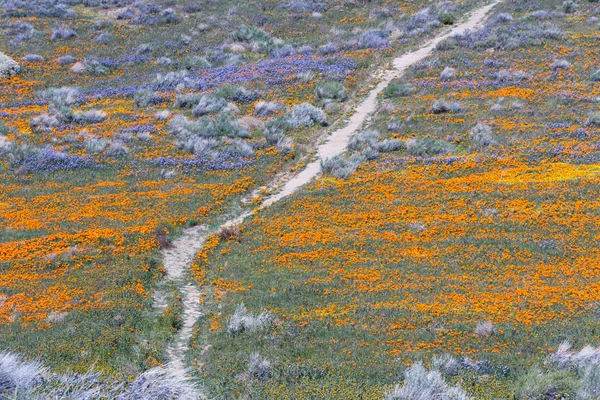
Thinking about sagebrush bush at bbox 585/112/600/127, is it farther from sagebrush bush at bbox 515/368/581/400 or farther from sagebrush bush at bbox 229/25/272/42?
sagebrush bush at bbox 229/25/272/42

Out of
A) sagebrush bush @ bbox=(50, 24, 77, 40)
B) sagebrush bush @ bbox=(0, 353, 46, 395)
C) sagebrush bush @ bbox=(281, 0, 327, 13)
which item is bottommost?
sagebrush bush @ bbox=(281, 0, 327, 13)

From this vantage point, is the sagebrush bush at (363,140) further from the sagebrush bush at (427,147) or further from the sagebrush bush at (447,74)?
the sagebrush bush at (447,74)

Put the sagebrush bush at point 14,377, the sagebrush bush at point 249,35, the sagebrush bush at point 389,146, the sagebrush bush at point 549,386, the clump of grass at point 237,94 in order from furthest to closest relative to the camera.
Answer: the sagebrush bush at point 249,35 → the clump of grass at point 237,94 → the sagebrush bush at point 389,146 → the sagebrush bush at point 549,386 → the sagebrush bush at point 14,377

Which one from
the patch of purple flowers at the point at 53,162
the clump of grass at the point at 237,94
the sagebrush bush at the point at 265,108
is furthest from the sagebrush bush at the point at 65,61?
the patch of purple flowers at the point at 53,162

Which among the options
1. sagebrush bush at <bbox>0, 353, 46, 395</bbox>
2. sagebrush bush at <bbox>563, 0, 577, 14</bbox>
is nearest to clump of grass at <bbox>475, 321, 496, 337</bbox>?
sagebrush bush at <bbox>0, 353, 46, 395</bbox>

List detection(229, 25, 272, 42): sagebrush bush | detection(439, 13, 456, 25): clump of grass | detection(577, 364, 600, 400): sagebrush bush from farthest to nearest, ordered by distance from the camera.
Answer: detection(439, 13, 456, 25): clump of grass, detection(229, 25, 272, 42): sagebrush bush, detection(577, 364, 600, 400): sagebrush bush

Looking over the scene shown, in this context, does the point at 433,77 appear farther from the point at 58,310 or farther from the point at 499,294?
the point at 58,310

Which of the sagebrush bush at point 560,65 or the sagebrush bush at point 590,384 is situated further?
the sagebrush bush at point 560,65

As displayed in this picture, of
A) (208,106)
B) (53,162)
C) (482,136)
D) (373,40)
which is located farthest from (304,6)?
(53,162)
